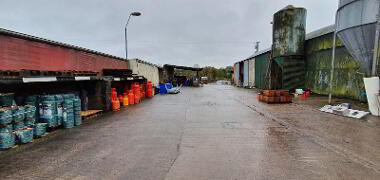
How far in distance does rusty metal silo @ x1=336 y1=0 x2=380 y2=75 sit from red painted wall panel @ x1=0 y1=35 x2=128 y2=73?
1415 centimetres

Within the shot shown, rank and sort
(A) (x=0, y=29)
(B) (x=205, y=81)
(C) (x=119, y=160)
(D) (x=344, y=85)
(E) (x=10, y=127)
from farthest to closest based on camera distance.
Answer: (B) (x=205, y=81)
(D) (x=344, y=85)
(A) (x=0, y=29)
(E) (x=10, y=127)
(C) (x=119, y=160)

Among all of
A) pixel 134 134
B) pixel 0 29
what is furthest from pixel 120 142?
pixel 0 29

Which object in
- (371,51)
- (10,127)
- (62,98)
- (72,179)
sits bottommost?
(72,179)

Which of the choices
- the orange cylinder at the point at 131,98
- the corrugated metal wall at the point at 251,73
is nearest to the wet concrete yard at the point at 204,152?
the orange cylinder at the point at 131,98

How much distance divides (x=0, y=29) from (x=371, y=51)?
1496 centimetres

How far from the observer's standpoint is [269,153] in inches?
178

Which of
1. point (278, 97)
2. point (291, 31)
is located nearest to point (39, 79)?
point (278, 97)

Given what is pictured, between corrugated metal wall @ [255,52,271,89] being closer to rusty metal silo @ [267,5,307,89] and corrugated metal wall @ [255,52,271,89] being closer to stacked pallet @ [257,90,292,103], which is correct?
rusty metal silo @ [267,5,307,89]

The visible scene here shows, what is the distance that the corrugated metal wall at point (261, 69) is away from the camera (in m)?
27.4

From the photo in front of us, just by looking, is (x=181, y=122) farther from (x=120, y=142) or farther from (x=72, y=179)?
(x=72, y=179)

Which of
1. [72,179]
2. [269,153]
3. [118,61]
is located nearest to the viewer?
[72,179]

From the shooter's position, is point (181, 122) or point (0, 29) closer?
point (0, 29)

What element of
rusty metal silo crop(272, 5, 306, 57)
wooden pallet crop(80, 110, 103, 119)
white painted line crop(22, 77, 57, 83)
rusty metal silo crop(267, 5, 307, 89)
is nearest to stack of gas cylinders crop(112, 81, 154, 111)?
wooden pallet crop(80, 110, 103, 119)

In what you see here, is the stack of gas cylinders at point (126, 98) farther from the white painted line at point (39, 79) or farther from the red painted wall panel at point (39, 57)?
the white painted line at point (39, 79)
